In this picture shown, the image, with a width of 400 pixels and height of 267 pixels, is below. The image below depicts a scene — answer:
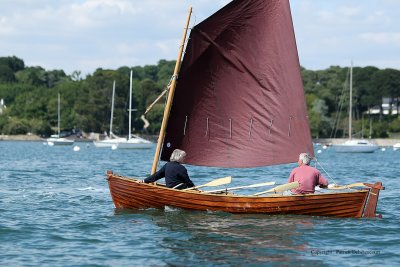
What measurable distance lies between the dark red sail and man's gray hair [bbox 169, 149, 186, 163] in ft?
4.82

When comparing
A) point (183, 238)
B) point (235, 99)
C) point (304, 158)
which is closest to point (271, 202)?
point (304, 158)

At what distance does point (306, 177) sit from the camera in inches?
1004

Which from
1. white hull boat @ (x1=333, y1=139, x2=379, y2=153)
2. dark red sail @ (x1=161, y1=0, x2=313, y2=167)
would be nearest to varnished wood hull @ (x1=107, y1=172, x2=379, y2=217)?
dark red sail @ (x1=161, y1=0, x2=313, y2=167)

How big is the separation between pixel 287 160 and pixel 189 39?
4.78m

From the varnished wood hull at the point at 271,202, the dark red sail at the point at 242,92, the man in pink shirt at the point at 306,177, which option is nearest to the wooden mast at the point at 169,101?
the dark red sail at the point at 242,92

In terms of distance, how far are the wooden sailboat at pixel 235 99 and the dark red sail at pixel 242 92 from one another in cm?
3

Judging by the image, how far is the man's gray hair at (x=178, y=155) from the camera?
26109mm

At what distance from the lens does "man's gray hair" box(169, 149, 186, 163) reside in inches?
1028

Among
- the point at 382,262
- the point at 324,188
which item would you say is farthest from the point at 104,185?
the point at 382,262

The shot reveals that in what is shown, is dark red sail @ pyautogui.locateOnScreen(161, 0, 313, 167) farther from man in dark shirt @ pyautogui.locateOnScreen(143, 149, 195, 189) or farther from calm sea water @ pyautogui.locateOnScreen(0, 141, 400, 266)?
calm sea water @ pyautogui.locateOnScreen(0, 141, 400, 266)

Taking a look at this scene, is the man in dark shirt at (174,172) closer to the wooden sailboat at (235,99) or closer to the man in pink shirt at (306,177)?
the wooden sailboat at (235,99)

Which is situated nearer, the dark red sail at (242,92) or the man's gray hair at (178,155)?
the man's gray hair at (178,155)

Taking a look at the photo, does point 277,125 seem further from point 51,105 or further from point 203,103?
point 51,105

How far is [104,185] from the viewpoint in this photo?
42031 mm
